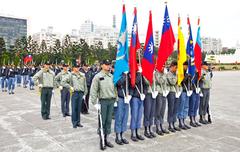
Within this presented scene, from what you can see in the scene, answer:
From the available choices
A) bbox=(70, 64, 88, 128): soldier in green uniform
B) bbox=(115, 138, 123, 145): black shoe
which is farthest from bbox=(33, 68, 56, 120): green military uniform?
bbox=(115, 138, 123, 145): black shoe

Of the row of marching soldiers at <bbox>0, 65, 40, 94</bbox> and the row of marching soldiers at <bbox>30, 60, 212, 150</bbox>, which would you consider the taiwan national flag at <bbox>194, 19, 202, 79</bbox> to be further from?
the row of marching soldiers at <bbox>0, 65, 40, 94</bbox>

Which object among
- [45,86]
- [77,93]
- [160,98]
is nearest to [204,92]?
[160,98]

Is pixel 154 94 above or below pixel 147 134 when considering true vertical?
above

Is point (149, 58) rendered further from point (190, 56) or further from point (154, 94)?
point (190, 56)

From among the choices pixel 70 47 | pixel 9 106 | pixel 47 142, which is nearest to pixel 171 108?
pixel 47 142

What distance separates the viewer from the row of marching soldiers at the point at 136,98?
5789 mm

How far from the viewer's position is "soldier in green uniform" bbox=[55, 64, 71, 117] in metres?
8.31

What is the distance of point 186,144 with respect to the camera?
5.73 metres

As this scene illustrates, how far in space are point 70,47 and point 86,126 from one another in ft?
173

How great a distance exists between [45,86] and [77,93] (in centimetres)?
169

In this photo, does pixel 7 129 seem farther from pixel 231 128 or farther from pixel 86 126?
pixel 231 128

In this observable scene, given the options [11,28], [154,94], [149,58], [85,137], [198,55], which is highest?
[11,28]

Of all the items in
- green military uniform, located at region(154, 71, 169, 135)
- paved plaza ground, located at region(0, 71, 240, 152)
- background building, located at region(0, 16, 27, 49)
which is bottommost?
paved plaza ground, located at region(0, 71, 240, 152)

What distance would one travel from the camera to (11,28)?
349 feet
